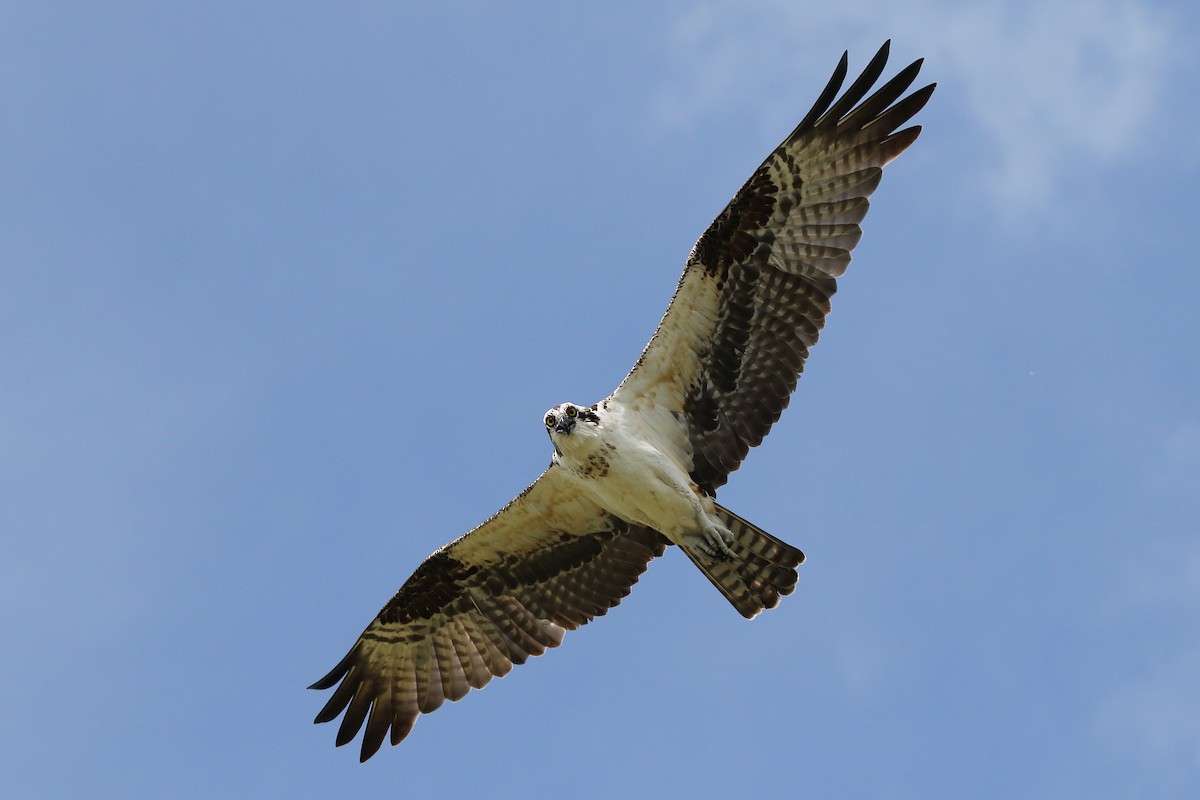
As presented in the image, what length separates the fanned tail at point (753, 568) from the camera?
513 inches

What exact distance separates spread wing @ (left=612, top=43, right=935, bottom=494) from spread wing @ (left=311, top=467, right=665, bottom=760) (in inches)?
77.7

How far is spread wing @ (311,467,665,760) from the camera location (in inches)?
552

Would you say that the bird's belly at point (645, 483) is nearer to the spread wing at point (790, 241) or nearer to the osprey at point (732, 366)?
the osprey at point (732, 366)

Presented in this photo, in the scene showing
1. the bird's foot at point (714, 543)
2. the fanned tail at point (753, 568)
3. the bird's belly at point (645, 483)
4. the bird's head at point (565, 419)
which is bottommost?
the fanned tail at point (753, 568)

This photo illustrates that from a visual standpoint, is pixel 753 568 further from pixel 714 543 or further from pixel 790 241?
pixel 790 241

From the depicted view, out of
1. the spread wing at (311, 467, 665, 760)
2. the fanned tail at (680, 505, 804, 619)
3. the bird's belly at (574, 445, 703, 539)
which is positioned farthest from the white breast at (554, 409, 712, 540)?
the spread wing at (311, 467, 665, 760)

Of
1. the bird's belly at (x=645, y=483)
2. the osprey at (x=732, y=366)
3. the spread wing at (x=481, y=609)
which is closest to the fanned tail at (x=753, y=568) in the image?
the osprey at (x=732, y=366)

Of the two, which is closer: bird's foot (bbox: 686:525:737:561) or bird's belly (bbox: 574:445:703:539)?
bird's belly (bbox: 574:445:703:539)

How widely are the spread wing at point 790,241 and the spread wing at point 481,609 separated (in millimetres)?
1973

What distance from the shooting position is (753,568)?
43.1 feet

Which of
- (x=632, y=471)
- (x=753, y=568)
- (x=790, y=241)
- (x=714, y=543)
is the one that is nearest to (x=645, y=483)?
(x=632, y=471)

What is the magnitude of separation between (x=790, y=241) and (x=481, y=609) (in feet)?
14.9

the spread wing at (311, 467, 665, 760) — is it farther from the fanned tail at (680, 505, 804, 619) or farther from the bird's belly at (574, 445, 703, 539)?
the fanned tail at (680, 505, 804, 619)

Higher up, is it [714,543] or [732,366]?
[732,366]
